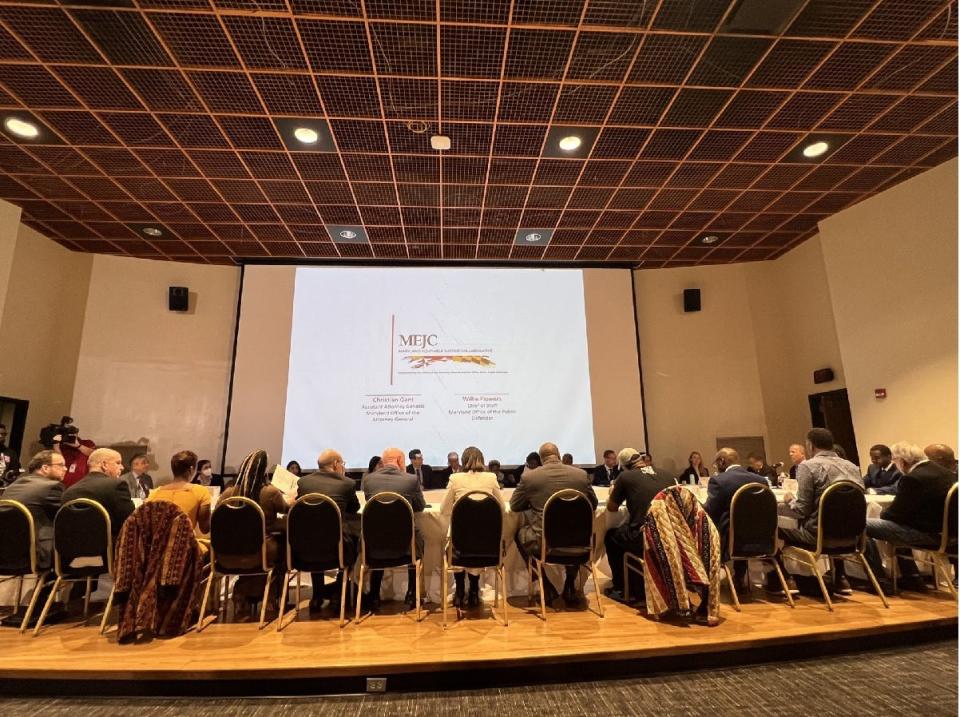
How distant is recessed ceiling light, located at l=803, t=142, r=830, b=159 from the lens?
5415 millimetres

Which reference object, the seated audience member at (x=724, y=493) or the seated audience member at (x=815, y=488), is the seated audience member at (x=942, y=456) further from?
the seated audience member at (x=724, y=493)

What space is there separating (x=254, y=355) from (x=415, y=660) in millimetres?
5920

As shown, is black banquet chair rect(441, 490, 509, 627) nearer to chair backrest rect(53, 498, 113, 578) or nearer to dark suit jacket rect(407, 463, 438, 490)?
chair backrest rect(53, 498, 113, 578)

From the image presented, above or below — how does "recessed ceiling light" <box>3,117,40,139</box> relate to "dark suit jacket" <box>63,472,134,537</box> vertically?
above

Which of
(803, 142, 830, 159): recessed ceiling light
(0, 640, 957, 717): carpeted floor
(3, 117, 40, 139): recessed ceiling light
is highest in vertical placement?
(803, 142, 830, 159): recessed ceiling light

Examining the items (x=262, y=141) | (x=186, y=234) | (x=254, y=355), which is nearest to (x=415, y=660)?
(x=262, y=141)

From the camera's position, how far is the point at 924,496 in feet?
11.7

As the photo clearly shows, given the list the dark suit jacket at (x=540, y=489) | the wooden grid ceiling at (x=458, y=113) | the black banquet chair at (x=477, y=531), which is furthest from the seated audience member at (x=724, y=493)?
the wooden grid ceiling at (x=458, y=113)

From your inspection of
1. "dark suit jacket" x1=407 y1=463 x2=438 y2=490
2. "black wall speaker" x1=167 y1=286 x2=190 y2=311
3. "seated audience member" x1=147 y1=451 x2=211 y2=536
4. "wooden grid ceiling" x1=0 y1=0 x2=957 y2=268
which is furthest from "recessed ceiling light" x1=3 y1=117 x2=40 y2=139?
"dark suit jacket" x1=407 y1=463 x2=438 y2=490

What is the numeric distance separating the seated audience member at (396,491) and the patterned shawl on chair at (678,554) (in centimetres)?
156

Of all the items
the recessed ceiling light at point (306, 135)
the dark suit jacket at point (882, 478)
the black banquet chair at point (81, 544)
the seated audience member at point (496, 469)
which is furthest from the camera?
the seated audience member at point (496, 469)

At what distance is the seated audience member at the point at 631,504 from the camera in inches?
143

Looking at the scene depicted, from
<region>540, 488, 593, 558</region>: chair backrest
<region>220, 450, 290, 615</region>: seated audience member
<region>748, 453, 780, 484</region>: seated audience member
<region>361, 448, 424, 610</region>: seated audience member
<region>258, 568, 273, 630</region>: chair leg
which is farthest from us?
<region>748, 453, 780, 484</region>: seated audience member

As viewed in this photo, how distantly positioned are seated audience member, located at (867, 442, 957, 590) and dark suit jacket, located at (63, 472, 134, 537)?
17.0ft
